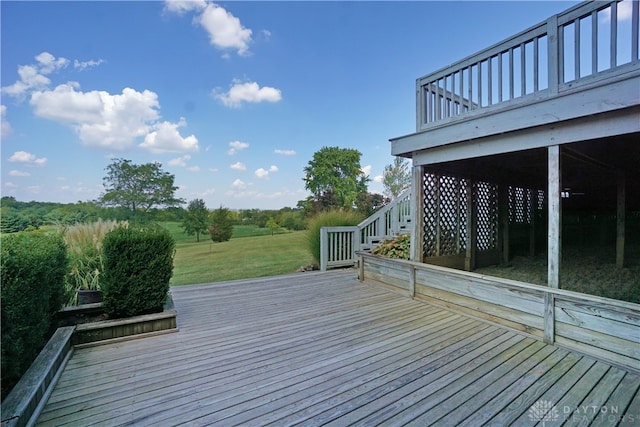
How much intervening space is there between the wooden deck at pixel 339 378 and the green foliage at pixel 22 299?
1.00 ft

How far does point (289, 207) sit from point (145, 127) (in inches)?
322

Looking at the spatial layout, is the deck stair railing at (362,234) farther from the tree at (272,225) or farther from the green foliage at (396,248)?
the tree at (272,225)

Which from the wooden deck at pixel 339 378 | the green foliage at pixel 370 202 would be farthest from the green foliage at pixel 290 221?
the wooden deck at pixel 339 378

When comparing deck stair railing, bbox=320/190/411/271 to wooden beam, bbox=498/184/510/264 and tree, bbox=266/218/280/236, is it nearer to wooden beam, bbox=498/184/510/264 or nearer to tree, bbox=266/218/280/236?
wooden beam, bbox=498/184/510/264

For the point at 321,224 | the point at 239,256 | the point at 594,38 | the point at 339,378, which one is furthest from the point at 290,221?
the point at 594,38

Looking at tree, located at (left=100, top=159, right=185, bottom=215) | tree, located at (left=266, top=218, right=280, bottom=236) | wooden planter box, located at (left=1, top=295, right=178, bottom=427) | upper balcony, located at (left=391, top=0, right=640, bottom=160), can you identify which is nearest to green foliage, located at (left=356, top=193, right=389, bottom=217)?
tree, located at (left=266, top=218, right=280, bottom=236)

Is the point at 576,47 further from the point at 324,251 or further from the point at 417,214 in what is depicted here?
the point at 324,251

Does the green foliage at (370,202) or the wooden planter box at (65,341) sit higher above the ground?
the green foliage at (370,202)

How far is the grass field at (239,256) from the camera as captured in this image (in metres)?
7.51

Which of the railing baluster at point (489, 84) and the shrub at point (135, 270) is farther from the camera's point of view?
the railing baluster at point (489, 84)

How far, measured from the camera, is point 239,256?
10.3 meters

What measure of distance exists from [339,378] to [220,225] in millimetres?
9428

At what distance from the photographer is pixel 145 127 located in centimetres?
965

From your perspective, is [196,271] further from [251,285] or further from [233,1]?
[233,1]
